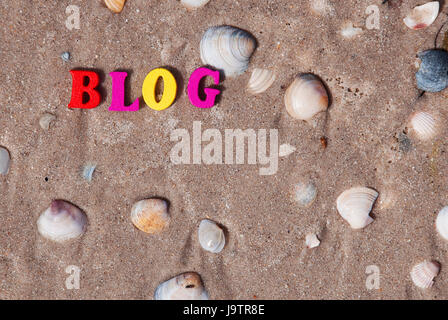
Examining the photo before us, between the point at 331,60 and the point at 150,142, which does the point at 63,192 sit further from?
the point at 331,60

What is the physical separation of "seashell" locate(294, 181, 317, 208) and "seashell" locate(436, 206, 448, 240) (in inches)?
32.9

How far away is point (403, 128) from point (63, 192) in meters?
2.31

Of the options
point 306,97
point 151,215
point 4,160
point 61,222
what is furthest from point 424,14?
point 4,160

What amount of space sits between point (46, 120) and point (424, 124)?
2461 millimetres

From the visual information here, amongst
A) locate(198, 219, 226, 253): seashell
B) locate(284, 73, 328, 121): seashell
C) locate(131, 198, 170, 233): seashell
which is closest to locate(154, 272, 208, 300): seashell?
locate(198, 219, 226, 253): seashell

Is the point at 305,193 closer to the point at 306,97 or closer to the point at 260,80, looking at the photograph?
the point at 306,97

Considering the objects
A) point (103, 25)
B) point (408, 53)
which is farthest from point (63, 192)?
point (408, 53)

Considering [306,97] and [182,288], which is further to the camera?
[182,288]

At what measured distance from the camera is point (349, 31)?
6.84 ft

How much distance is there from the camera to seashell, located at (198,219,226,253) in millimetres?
2074

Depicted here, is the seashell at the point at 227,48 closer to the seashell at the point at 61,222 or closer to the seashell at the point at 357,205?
the seashell at the point at 357,205

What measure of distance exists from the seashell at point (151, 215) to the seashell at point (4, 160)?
2.91 ft

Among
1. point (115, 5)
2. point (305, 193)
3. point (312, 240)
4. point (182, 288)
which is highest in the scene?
point (115, 5)

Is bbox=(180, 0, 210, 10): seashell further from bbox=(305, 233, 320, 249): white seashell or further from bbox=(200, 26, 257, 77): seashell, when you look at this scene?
bbox=(305, 233, 320, 249): white seashell
